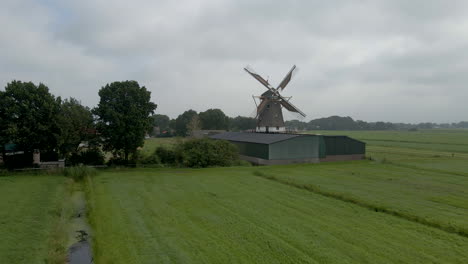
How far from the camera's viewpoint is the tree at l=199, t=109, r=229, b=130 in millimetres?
73875

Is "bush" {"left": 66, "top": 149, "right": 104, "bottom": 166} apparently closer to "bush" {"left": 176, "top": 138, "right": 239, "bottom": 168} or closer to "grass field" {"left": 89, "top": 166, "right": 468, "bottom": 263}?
"bush" {"left": 176, "top": 138, "right": 239, "bottom": 168}

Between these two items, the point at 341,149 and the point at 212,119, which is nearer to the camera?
the point at 341,149

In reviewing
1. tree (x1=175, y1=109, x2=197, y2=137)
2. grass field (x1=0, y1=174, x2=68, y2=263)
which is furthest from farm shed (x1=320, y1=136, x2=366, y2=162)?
tree (x1=175, y1=109, x2=197, y2=137)

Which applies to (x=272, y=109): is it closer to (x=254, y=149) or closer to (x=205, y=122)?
(x=254, y=149)

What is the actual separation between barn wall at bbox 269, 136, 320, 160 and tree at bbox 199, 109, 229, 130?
144ft

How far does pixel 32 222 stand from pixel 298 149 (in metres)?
24.8

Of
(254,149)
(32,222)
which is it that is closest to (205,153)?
(254,149)

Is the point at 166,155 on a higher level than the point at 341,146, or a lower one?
lower

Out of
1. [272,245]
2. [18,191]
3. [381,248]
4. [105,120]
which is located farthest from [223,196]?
[105,120]

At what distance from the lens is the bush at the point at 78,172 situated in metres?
21.8

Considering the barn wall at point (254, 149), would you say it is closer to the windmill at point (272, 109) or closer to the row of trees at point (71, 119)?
the windmill at point (272, 109)

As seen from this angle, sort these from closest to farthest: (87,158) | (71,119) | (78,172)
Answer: (78,172)
(71,119)
(87,158)

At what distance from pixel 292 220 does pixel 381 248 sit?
355 centimetres

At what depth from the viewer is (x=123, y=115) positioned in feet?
83.3
